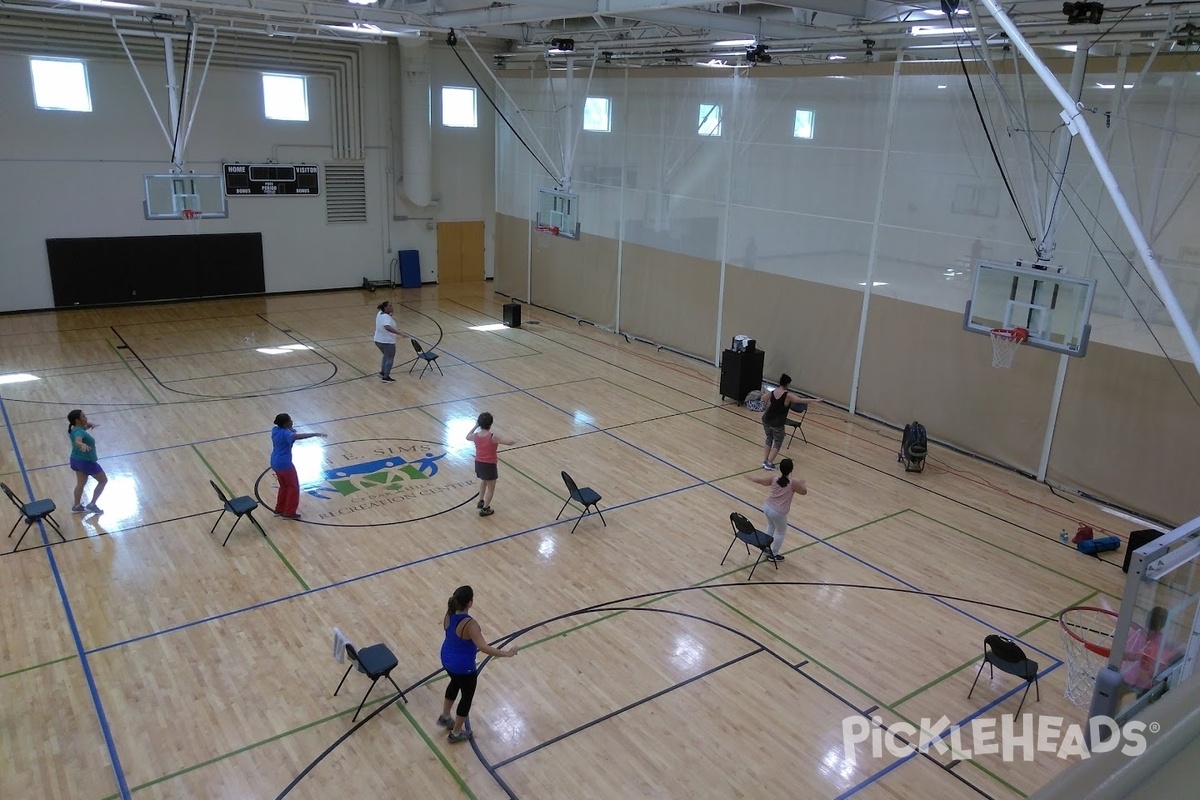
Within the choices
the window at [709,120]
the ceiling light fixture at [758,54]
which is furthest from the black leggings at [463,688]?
the window at [709,120]

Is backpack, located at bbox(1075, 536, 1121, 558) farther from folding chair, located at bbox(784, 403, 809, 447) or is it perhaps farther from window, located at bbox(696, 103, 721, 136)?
window, located at bbox(696, 103, 721, 136)

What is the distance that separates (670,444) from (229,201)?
627 inches

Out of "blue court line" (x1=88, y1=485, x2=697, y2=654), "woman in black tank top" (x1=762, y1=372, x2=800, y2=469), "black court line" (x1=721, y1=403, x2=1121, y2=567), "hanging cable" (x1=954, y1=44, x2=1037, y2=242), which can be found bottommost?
"blue court line" (x1=88, y1=485, x2=697, y2=654)

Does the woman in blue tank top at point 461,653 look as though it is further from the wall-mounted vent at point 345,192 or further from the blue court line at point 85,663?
the wall-mounted vent at point 345,192

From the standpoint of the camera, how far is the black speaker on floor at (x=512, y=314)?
73.8 ft

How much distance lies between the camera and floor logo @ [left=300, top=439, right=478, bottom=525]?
11586 mm

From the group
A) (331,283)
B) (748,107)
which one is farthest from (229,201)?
(748,107)

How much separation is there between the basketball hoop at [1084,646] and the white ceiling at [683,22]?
252 inches

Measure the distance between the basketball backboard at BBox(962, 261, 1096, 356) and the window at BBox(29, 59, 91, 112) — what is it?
68.6 ft

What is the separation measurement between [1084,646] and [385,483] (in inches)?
354

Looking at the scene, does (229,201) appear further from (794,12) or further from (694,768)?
(694,768)

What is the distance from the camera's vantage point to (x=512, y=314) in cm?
2248

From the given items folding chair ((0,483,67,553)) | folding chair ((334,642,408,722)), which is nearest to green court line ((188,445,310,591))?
folding chair ((0,483,67,553))

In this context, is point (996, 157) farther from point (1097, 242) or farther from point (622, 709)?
point (622, 709)
